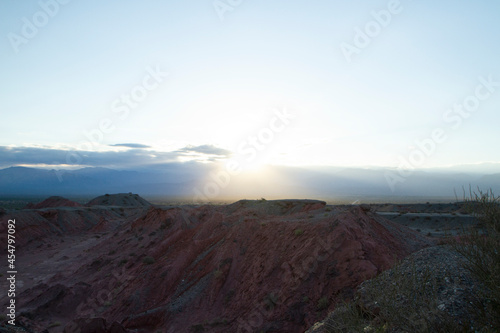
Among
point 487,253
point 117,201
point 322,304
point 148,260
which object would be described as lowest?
point 117,201

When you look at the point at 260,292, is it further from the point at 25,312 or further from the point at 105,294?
the point at 25,312

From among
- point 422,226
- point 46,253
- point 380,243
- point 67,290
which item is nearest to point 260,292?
point 380,243

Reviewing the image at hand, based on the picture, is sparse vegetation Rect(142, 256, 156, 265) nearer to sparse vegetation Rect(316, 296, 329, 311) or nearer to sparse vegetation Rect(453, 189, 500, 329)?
sparse vegetation Rect(316, 296, 329, 311)

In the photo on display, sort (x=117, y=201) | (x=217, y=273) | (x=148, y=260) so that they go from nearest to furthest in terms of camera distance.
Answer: (x=217, y=273), (x=148, y=260), (x=117, y=201)

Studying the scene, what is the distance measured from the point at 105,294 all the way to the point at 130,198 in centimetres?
5802

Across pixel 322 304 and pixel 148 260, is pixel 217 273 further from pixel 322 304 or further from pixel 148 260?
pixel 148 260

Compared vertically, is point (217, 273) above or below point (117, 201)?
above

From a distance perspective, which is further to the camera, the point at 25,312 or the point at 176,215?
the point at 176,215

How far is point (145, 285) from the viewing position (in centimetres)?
1667

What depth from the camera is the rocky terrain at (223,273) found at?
11.4m

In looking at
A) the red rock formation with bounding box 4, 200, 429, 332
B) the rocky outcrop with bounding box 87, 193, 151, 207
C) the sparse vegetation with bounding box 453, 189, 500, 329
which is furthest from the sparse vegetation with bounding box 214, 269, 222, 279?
the rocky outcrop with bounding box 87, 193, 151, 207

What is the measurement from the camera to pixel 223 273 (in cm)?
1510

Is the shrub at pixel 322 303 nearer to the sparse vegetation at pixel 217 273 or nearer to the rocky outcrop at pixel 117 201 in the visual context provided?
the sparse vegetation at pixel 217 273

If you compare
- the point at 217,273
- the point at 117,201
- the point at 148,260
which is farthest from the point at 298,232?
the point at 117,201
